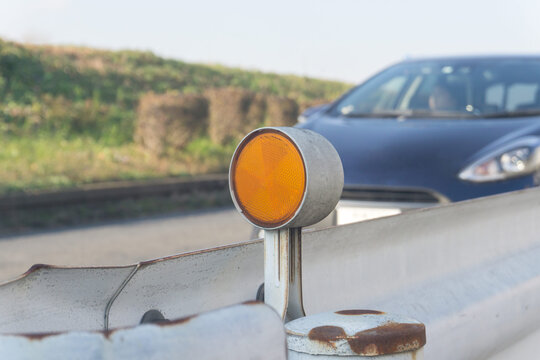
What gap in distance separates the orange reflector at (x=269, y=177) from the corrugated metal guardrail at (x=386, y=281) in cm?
21

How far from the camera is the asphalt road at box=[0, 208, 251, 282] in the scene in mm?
7723

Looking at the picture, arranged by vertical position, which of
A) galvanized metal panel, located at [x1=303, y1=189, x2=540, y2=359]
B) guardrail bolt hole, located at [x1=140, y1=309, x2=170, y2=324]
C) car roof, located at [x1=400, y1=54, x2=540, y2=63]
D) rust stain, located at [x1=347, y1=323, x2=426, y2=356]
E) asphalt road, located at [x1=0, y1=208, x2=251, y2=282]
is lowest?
asphalt road, located at [x1=0, y1=208, x2=251, y2=282]

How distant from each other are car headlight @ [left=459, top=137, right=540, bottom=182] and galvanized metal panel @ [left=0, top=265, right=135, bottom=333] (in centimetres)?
309

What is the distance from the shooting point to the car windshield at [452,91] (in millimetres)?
5305

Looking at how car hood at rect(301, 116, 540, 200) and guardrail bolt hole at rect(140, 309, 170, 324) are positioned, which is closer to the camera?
guardrail bolt hole at rect(140, 309, 170, 324)

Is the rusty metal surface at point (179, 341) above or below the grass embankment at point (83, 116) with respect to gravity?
above

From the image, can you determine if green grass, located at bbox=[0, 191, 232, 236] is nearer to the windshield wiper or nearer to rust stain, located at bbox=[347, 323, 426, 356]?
the windshield wiper

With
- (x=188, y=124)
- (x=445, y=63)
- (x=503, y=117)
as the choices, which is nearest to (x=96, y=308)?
(x=503, y=117)

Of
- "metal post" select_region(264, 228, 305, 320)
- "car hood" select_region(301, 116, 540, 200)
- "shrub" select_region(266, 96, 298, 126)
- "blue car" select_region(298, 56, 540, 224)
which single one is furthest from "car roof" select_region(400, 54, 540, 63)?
"shrub" select_region(266, 96, 298, 126)

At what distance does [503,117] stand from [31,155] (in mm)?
11665

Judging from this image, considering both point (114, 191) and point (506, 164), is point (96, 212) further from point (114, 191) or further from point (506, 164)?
point (506, 164)

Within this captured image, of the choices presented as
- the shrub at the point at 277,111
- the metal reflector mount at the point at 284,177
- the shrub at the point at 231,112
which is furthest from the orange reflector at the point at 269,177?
the shrub at the point at 277,111

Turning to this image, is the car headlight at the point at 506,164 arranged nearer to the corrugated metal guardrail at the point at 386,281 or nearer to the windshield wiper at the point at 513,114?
the windshield wiper at the point at 513,114

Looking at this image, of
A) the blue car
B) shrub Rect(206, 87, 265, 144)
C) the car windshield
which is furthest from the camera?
shrub Rect(206, 87, 265, 144)
